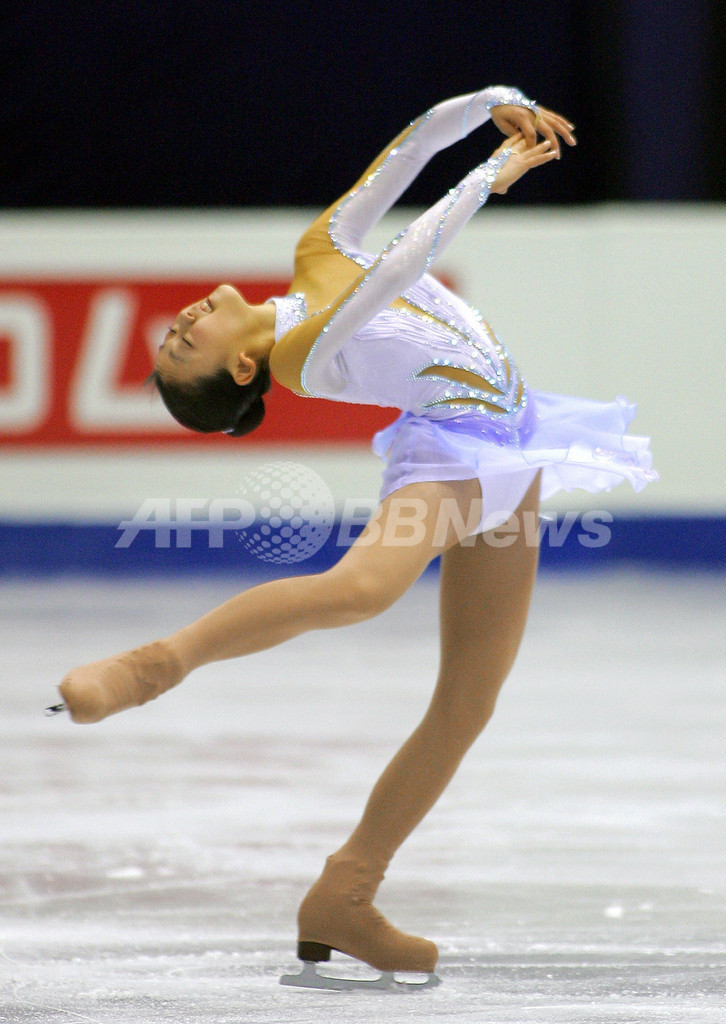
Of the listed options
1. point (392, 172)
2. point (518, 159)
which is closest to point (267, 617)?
point (518, 159)

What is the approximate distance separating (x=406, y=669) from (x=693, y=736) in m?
1.04

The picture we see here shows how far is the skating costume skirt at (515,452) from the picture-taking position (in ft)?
6.35

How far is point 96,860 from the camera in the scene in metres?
2.49

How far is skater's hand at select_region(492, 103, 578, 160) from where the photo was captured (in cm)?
194

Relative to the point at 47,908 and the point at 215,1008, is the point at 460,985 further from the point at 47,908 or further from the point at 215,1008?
the point at 47,908

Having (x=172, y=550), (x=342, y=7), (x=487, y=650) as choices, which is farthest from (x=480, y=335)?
(x=342, y=7)

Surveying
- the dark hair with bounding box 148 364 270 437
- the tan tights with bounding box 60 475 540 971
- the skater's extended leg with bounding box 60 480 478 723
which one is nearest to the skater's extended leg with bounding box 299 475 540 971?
the tan tights with bounding box 60 475 540 971

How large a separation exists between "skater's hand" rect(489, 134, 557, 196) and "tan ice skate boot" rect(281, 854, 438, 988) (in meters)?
0.97

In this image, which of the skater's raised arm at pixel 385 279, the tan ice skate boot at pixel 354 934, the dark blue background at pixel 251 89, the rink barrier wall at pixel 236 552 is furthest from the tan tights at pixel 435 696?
the dark blue background at pixel 251 89

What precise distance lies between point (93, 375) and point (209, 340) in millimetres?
3694

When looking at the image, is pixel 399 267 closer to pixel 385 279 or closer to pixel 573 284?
pixel 385 279

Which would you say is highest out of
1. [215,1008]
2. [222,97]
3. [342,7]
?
[342,7]

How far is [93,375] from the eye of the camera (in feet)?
18.3

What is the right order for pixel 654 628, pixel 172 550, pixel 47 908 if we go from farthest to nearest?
pixel 172 550, pixel 654 628, pixel 47 908
